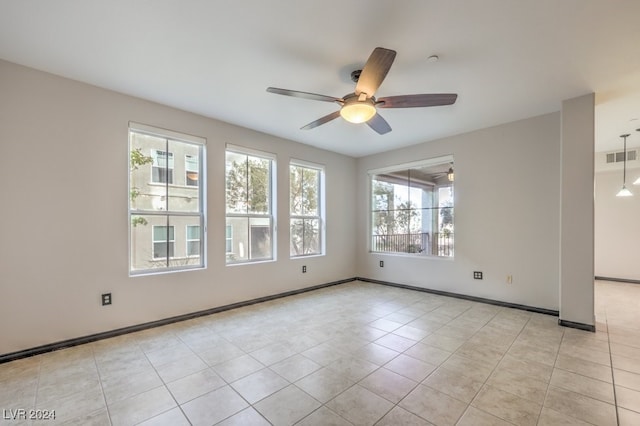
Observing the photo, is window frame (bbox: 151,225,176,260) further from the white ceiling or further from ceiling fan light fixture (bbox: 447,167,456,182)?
ceiling fan light fixture (bbox: 447,167,456,182)

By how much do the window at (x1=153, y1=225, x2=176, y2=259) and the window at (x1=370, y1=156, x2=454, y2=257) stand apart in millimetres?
3815

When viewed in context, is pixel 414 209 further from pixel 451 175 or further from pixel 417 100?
pixel 417 100

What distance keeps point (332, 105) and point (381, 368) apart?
2.86 metres

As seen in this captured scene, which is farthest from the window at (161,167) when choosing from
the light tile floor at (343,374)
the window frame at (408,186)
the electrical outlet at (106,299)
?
the window frame at (408,186)

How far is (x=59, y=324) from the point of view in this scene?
274cm

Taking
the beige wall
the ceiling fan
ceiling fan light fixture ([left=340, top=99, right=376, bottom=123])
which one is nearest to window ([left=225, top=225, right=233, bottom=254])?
the beige wall

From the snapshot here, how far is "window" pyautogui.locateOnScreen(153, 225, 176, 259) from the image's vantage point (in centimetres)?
347

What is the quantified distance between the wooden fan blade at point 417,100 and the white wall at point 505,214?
7.27ft

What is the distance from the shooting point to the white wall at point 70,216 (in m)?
2.55

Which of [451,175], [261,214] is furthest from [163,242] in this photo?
[451,175]

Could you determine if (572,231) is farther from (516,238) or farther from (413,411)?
(413,411)

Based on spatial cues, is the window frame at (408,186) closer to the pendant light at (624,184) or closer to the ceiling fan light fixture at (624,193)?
the pendant light at (624,184)

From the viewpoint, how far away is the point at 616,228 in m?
5.72

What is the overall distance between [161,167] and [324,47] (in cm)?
251
